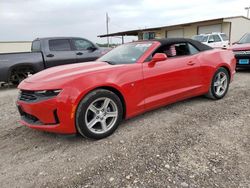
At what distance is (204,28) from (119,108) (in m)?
23.7

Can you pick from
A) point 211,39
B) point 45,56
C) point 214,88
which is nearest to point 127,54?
point 214,88

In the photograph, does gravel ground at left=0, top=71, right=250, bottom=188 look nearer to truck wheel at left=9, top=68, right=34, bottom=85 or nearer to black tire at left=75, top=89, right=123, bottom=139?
black tire at left=75, top=89, right=123, bottom=139

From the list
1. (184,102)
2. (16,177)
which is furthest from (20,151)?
(184,102)

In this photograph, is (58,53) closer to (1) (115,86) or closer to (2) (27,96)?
(2) (27,96)

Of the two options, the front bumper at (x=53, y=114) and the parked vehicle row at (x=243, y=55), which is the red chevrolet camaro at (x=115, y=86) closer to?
the front bumper at (x=53, y=114)

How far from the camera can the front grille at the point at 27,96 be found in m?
2.88

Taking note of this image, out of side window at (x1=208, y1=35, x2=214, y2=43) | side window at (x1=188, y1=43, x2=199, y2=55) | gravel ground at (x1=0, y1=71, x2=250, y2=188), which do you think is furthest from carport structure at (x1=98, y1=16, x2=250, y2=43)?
gravel ground at (x1=0, y1=71, x2=250, y2=188)

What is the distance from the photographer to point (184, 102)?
4590 mm

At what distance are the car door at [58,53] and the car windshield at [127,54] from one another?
160 inches

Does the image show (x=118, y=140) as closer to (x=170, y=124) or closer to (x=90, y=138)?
(x=90, y=138)

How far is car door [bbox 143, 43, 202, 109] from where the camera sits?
3.49m

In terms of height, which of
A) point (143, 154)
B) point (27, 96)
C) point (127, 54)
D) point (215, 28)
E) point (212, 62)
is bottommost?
point (143, 154)

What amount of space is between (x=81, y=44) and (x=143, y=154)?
6661 millimetres

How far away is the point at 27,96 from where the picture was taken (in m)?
2.97
